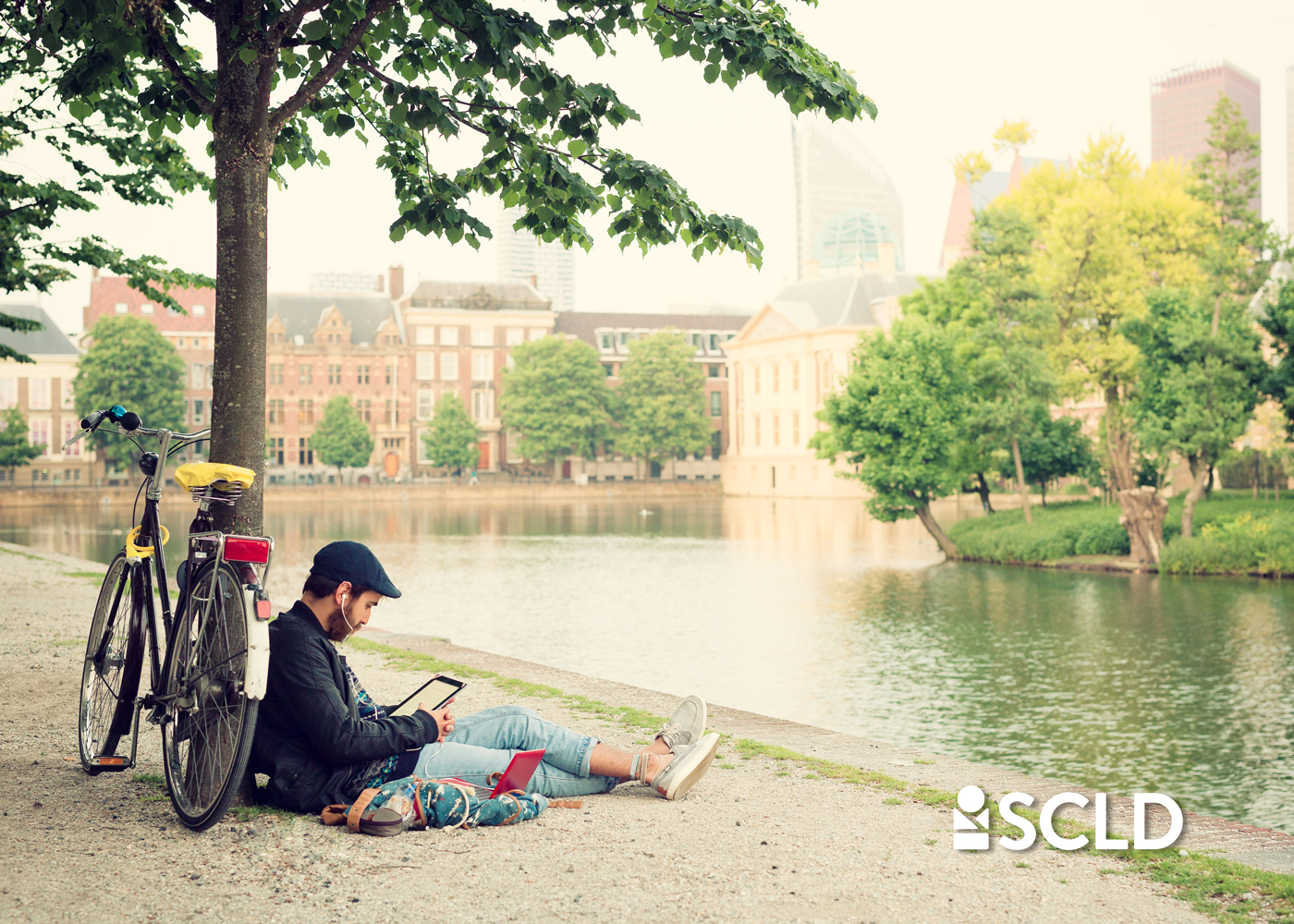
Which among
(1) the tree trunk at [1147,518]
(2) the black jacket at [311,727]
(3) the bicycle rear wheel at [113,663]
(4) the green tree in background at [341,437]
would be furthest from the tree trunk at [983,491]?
(4) the green tree in background at [341,437]

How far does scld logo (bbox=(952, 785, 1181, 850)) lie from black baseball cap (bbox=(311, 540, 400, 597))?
262 cm

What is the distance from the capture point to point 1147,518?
27125 mm

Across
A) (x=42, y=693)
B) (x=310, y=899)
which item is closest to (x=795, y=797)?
(x=310, y=899)

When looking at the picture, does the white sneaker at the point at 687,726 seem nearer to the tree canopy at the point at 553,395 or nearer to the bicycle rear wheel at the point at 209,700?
the bicycle rear wheel at the point at 209,700

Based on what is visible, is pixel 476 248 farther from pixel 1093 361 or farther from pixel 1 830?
pixel 1093 361

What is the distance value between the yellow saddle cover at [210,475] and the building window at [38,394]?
291 feet

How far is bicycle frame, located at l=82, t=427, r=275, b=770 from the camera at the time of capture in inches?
174

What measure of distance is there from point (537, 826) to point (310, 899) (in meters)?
1.09

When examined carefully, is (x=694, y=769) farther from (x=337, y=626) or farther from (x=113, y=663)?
(x=113, y=663)

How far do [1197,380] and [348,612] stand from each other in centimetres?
2677

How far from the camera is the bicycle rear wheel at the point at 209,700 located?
4.50 m

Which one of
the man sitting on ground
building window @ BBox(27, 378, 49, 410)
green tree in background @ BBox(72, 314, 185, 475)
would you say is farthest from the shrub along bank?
building window @ BBox(27, 378, 49, 410)

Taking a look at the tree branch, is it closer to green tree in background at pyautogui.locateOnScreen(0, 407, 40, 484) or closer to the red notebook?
the red notebook

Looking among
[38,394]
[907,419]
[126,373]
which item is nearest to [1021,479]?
[907,419]
